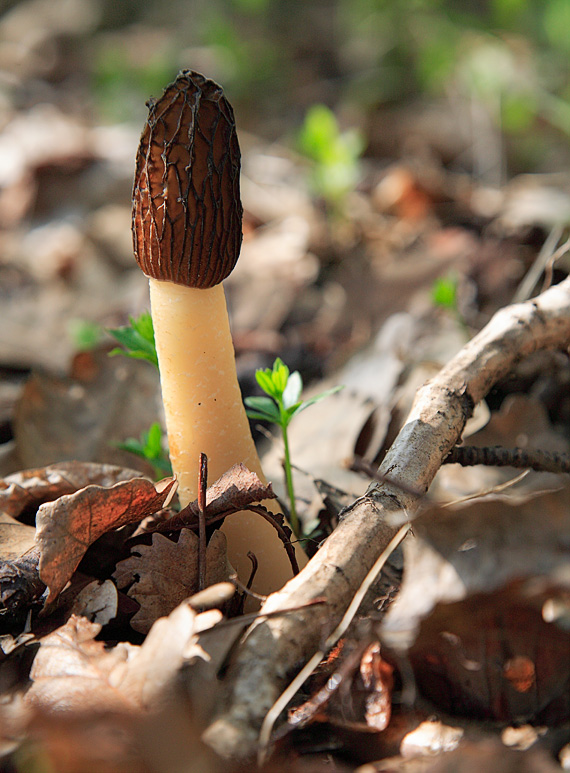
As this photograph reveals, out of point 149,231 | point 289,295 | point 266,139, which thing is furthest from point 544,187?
point 149,231

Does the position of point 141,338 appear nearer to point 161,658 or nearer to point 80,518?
point 80,518

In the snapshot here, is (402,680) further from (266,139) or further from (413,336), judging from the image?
(266,139)

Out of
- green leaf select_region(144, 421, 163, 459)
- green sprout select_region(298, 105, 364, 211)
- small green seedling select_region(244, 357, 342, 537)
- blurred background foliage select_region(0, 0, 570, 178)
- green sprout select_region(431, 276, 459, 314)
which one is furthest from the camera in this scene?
blurred background foliage select_region(0, 0, 570, 178)

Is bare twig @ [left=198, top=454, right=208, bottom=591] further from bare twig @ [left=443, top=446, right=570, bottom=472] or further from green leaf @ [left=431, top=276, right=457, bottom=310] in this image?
green leaf @ [left=431, top=276, right=457, bottom=310]

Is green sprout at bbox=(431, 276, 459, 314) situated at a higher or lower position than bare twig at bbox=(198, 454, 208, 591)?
higher

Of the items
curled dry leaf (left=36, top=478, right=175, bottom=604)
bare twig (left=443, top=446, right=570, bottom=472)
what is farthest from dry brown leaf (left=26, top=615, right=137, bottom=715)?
bare twig (left=443, top=446, right=570, bottom=472)

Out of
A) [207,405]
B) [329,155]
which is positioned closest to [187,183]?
[207,405]
